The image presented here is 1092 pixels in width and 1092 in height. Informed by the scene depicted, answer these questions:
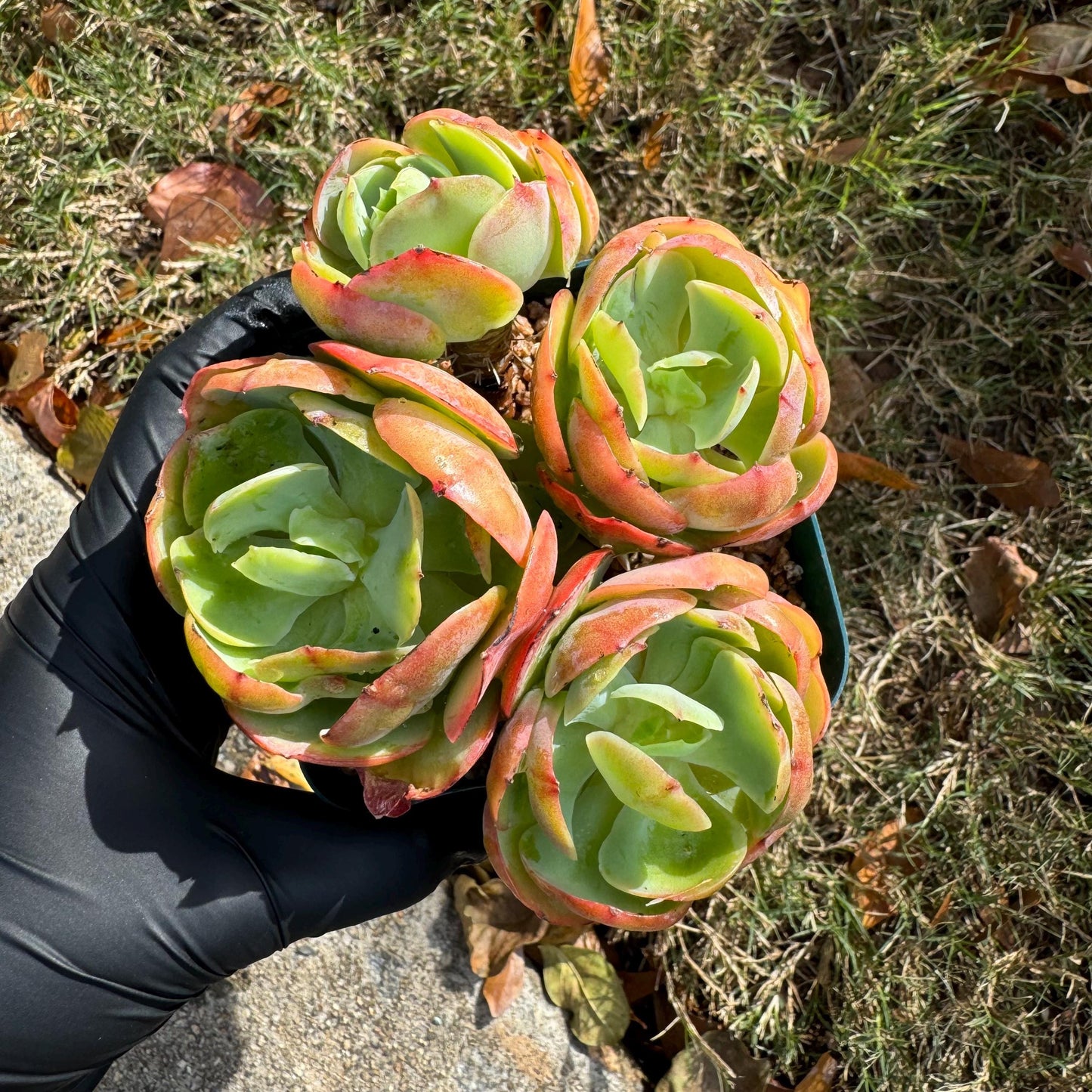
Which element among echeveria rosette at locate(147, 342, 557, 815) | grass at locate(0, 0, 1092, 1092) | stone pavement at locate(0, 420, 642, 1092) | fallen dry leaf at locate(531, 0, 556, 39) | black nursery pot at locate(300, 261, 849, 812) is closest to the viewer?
echeveria rosette at locate(147, 342, 557, 815)

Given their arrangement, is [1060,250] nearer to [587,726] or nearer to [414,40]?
[414,40]

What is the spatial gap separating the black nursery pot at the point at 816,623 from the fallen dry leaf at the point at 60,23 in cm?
103

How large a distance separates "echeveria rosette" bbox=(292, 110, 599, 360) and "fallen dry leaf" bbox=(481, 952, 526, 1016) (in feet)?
3.29

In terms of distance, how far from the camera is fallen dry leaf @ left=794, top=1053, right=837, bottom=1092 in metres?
1.39

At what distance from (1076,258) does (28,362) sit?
63.4 inches

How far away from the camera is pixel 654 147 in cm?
154

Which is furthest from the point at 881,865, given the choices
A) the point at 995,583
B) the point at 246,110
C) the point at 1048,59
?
the point at 246,110

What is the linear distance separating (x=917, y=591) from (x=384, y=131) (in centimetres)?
111

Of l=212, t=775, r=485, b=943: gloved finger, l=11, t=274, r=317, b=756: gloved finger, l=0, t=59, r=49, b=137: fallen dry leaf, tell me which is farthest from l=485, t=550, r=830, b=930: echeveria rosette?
l=0, t=59, r=49, b=137: fallen dry leaf

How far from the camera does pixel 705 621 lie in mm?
686

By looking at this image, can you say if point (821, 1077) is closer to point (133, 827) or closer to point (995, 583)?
point (995, 583)

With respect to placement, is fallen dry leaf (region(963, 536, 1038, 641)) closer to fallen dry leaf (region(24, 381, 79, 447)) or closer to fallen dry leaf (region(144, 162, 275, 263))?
fallen dry leaf (region(144, 162, 275, 263))

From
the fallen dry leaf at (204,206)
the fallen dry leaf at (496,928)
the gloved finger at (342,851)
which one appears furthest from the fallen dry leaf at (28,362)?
the fallen dry leaf at (496,928)

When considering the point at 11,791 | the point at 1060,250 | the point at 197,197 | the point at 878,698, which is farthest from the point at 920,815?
the point at 197,197
